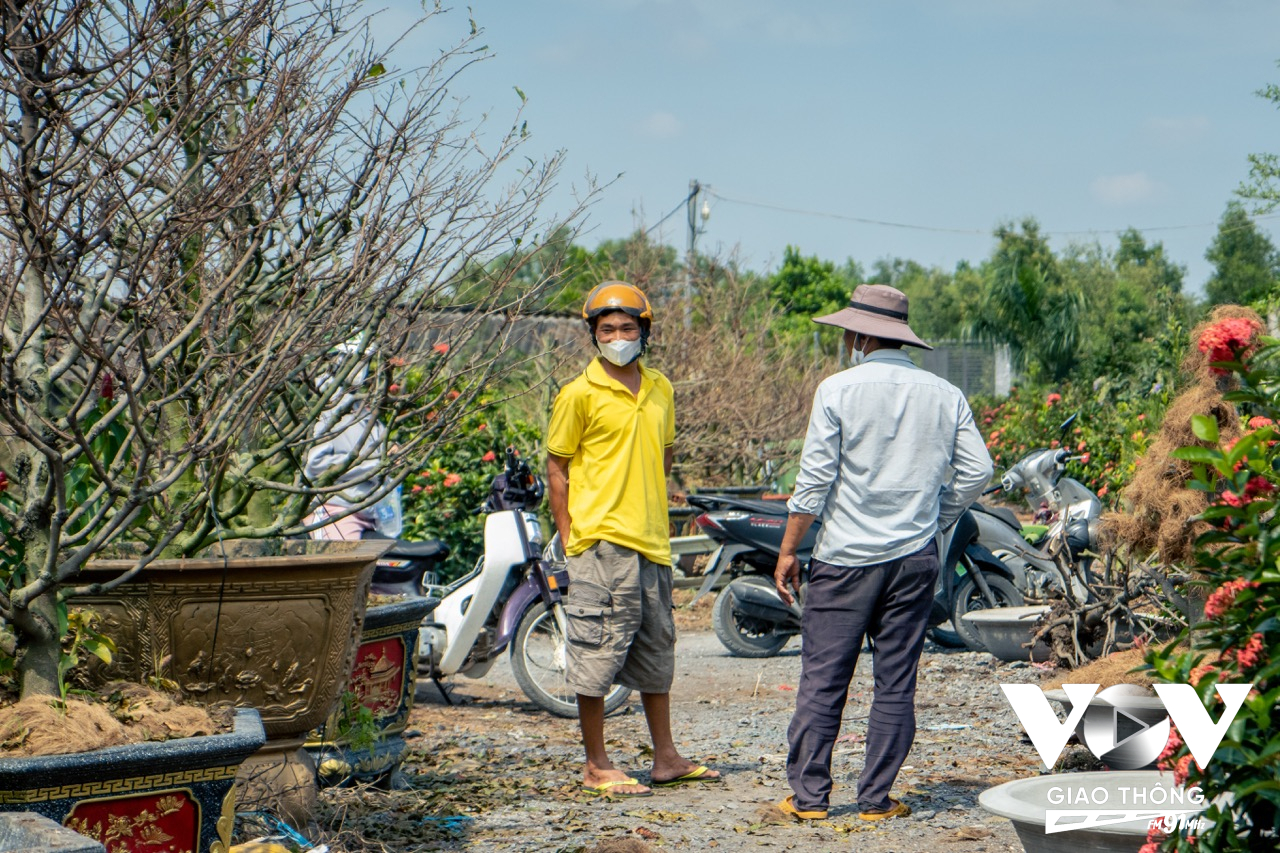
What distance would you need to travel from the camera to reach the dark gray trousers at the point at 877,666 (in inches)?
192

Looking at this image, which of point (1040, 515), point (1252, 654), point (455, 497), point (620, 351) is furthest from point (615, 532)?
point (455, 497)

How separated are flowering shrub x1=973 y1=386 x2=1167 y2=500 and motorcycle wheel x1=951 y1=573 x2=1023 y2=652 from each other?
1.09 m

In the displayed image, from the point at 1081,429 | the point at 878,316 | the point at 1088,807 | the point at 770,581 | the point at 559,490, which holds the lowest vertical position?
the point at 1088,807

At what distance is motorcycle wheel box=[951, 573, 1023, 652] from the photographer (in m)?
8.96

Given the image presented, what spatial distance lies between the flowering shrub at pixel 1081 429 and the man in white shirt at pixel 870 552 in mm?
2549

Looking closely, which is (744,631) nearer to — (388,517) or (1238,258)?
(388,517)

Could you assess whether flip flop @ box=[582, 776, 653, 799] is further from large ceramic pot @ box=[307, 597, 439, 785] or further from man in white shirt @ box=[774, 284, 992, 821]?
large ceramic pot @ box=[307, 597, 439, 785]

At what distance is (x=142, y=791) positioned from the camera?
132 inches

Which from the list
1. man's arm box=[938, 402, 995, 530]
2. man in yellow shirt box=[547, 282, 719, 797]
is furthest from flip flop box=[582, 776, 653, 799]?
man's arm box=[938, 402, 995, 530]

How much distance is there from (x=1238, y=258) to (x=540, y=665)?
168ft

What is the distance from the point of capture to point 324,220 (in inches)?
187

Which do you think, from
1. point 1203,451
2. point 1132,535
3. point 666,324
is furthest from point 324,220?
point 666,324

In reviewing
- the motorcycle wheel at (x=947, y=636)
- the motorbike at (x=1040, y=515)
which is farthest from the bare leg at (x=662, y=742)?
the motorcycle wheel at (x=947, y=636)

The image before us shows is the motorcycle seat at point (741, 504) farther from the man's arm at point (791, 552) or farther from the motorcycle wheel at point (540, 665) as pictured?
the man's arm at point (791, 552)
